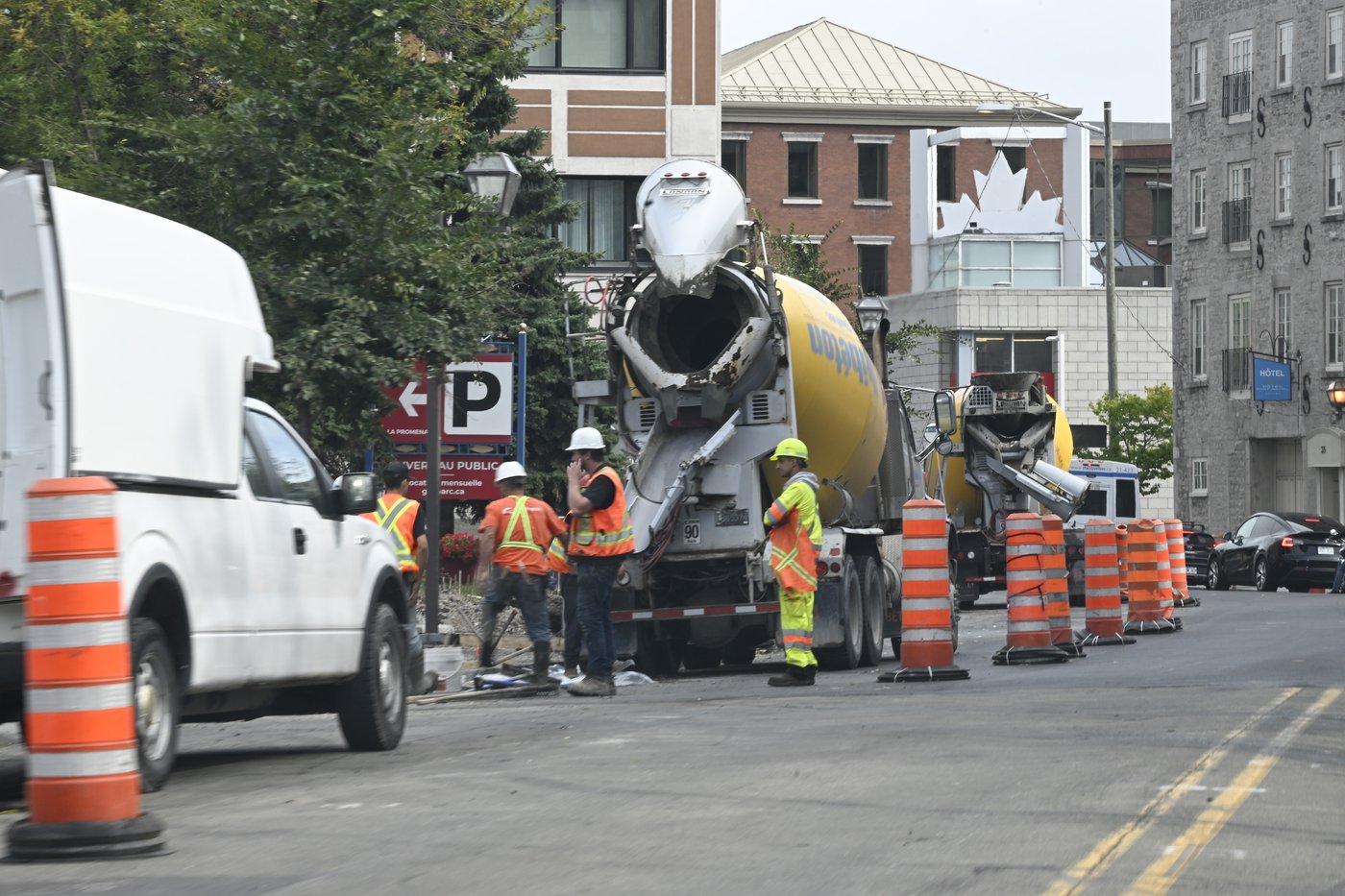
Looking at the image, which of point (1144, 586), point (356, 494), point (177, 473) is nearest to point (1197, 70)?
point (1144, 586)

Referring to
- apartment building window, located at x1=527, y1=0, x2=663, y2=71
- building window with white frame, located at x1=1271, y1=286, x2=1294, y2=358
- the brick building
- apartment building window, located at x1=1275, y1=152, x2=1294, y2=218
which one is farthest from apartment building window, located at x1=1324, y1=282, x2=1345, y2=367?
apartment building window, located at x1=527, y1=0, x2=663, y2=71

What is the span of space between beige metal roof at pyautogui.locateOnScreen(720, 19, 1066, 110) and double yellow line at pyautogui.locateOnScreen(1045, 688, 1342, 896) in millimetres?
71427

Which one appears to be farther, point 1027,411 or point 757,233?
point 1027,411

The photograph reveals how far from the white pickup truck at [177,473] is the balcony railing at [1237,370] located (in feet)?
167

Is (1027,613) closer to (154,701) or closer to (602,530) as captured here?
(602,530)

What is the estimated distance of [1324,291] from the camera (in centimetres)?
5759

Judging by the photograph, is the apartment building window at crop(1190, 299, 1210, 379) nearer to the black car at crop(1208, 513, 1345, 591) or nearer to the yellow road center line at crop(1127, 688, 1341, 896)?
the black car at crop(1208, 513, 1345, 591)

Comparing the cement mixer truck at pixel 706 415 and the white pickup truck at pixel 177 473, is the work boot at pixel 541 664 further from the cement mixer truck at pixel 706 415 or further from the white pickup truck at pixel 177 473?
the white pickup truck at pixel 177 473

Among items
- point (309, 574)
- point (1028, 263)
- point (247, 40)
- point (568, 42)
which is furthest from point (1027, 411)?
point (1028, 263)

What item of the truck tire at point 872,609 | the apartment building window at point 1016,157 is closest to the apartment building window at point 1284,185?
the apartment building window at point 1016,157

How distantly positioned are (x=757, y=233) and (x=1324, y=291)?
40.5 m

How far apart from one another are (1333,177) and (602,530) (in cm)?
4484

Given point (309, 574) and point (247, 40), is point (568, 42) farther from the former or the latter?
point (309, 574)

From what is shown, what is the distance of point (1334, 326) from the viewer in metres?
57.3
